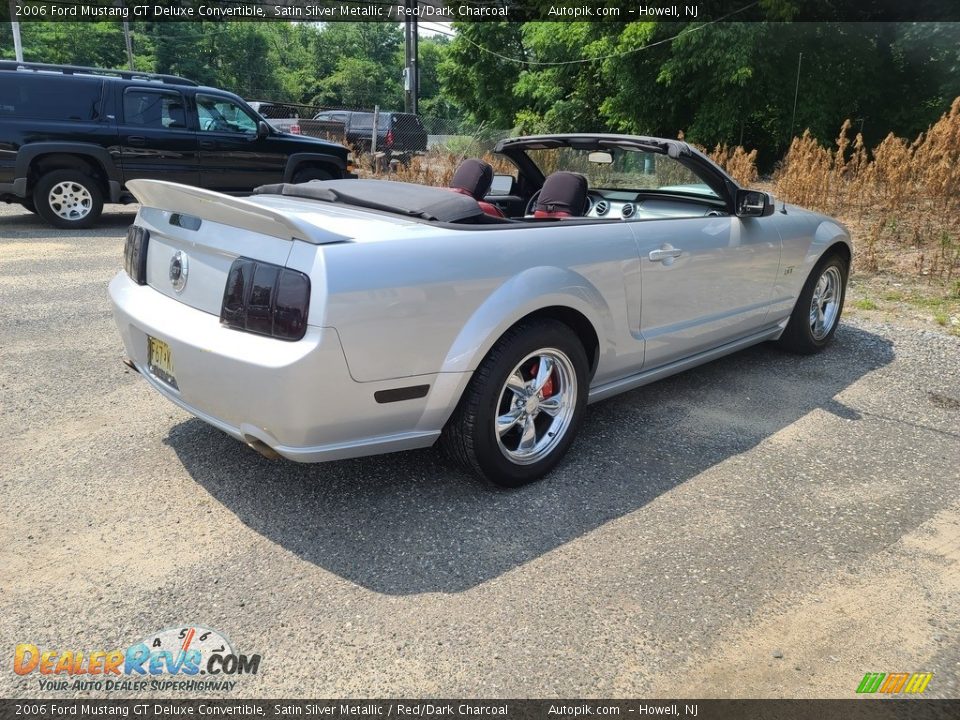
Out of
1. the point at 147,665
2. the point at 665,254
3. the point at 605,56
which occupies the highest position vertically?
the point at 605,56

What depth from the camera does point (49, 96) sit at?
941 centimetres

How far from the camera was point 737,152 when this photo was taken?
10.9m

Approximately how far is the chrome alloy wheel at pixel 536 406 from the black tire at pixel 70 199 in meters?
8.74

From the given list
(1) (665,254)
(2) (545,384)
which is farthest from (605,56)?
(2) (545,384)

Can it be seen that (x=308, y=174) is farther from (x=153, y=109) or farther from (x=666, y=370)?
(x=666, y=370)

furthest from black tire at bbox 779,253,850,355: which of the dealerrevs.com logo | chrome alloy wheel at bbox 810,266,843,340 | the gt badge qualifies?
the dealerrevs.com logo

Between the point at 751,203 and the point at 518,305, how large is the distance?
6.55 ft

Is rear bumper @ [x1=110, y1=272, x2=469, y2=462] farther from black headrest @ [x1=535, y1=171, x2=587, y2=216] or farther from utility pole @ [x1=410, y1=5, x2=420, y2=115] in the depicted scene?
utility pole @ [x1=410, y1=5, x2=420, y2=115]

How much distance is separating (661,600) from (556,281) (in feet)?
4.46

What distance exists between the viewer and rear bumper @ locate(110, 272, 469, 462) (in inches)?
102

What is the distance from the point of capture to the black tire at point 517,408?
3.03m

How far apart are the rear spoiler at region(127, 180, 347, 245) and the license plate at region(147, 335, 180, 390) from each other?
55 cm

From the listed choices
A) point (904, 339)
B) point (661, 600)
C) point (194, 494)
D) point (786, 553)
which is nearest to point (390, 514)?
point (194, 494)

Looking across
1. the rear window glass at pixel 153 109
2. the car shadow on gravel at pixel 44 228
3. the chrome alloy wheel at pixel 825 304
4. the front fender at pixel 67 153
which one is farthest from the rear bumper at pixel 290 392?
the rear window glass at pixel 153 109
